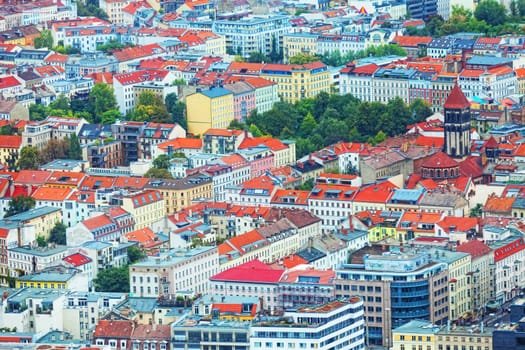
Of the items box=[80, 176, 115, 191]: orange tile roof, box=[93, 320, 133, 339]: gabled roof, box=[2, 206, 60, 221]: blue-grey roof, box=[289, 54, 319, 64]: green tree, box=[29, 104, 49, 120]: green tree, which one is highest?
box=[289, 54, 319, 64]: green tree

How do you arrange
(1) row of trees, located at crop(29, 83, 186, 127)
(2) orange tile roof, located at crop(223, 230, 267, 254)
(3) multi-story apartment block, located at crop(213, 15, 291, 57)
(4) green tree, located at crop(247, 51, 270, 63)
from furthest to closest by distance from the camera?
(3) multi-story apartment block, located at crop(213, 15, 291, 57) < (4) green tree, located at crop(247, 51, 270, 63) < (1) row of trees, located at crop(29, 83, 186, 127) < (2) orange tile roof, located at crop(223, 230, 267, 254)

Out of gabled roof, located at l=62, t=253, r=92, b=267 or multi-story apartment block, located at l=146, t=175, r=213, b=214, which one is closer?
gabled roof, located at l=62, t=253, r=92, b=267

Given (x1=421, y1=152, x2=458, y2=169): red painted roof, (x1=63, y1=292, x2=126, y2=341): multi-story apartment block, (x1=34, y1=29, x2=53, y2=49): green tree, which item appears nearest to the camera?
(x1=63, y1=292, x2=126, y2=341): multi-story apartment block

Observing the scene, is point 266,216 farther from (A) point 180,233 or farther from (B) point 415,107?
(B) point 415,107

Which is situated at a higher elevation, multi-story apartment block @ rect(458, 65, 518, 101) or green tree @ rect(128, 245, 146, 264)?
multi-story apartment block @ rect(458, 65, 518, 101)

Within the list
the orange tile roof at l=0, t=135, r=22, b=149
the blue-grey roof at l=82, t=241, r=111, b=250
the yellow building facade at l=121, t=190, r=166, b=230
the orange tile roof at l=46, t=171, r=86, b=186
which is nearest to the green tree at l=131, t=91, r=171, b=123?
the orange tile roof at l=0, t=135, r=22, b=149

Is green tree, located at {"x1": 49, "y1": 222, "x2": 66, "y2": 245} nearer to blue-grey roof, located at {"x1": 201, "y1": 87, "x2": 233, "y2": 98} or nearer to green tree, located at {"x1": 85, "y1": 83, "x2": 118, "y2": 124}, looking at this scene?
blue-grey roof, located at {"x1": 201, "y1": 87, "x2": 233, "y2": 98}

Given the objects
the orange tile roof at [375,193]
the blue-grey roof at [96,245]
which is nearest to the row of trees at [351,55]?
the orange tile roof at [375,193]

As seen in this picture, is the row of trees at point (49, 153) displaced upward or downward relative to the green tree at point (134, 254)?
upward

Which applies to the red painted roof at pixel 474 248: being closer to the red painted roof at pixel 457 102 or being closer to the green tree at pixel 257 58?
the red painted roof at pixel 457 102
